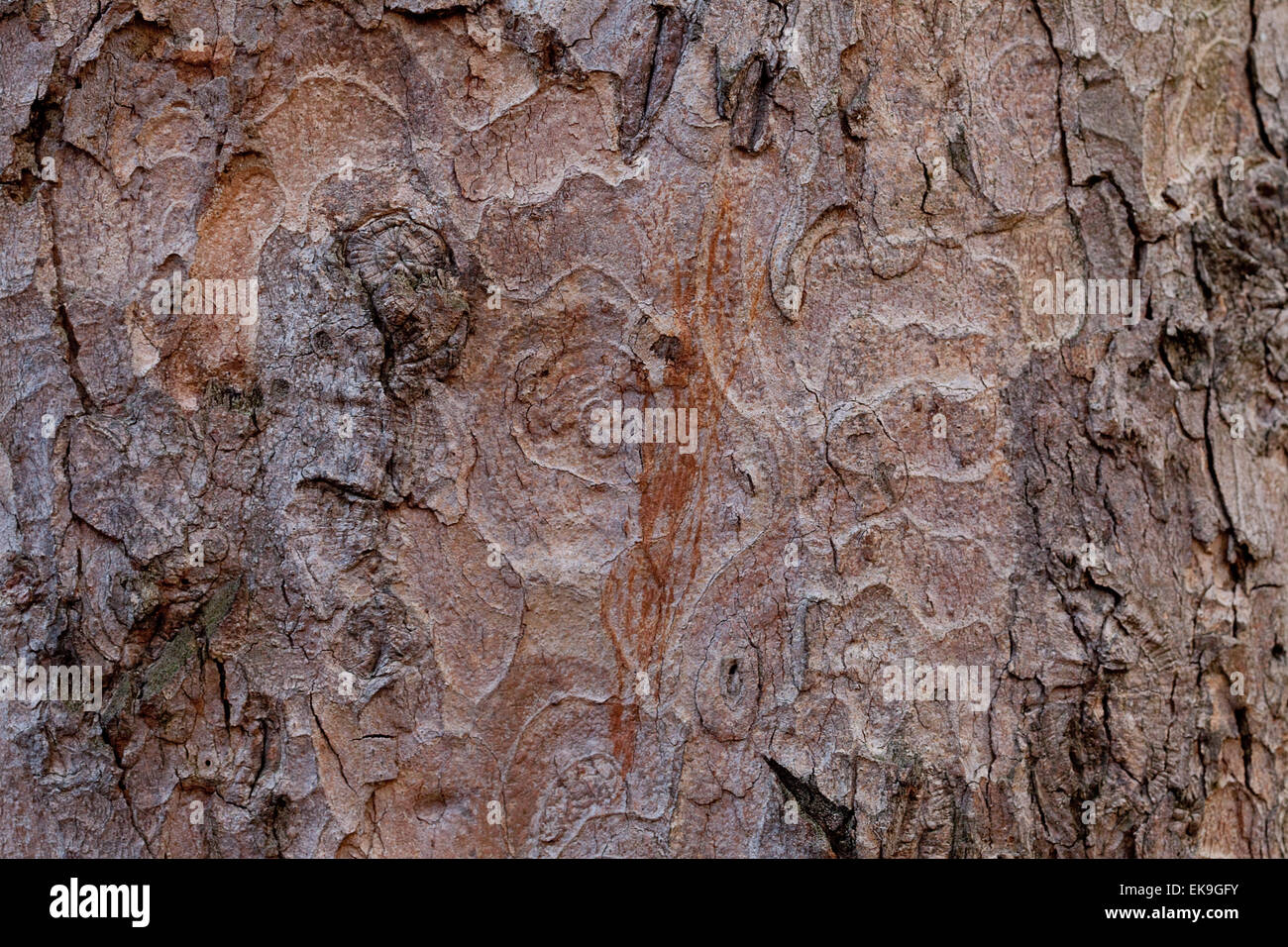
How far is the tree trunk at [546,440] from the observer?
4.31 ft

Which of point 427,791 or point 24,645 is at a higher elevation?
point 24,645

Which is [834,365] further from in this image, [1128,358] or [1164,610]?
[1164,610]

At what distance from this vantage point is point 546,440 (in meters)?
1.34

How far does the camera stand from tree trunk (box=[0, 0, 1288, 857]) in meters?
1.31

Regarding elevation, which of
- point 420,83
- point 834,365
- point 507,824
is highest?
point 420,83

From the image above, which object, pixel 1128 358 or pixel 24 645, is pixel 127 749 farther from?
pixel 1128 358

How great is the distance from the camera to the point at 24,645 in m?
1.32

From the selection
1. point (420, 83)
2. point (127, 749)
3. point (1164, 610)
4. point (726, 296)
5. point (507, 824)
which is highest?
point (420, 83)

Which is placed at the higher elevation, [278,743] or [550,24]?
[550,24]

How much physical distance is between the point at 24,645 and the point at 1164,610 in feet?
5.64

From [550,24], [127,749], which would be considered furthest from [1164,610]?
[127,749]

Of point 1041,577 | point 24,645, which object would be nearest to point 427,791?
point 24,645

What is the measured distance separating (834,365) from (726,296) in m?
0.19

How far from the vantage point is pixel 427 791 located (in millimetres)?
1335
